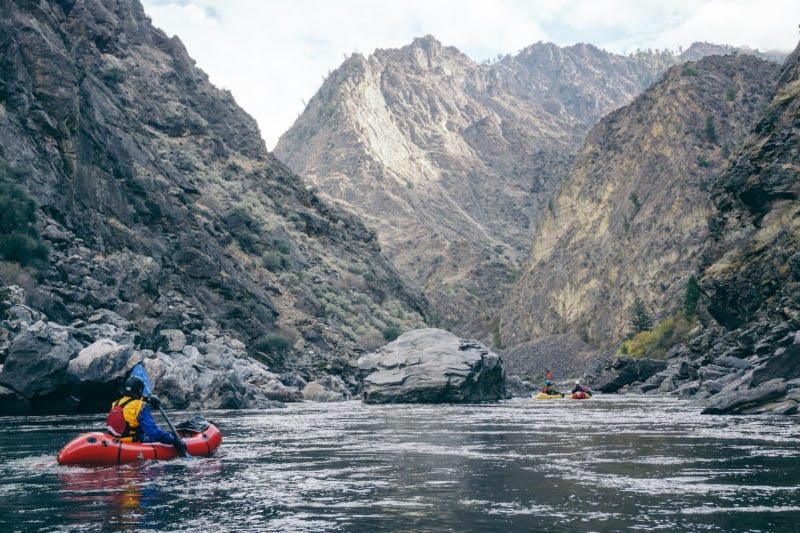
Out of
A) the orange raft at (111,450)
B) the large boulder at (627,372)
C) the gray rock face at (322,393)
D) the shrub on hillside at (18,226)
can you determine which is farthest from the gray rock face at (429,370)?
the orange raft at (111,450)

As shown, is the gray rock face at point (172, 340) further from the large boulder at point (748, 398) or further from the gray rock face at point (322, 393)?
the large boulder at point (748, 398)

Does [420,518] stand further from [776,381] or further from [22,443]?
[776,381]

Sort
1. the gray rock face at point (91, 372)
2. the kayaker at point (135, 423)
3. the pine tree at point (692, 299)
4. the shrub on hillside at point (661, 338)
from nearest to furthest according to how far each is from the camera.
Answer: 1. the kayaker at point (135, 423)
2. the gray rock face at point (91, 372)
3. the pine tree at point (692, 299)
4. the shrub on hillside at point (661, 338)

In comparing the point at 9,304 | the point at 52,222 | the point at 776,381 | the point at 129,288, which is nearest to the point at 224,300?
the point at 129,288

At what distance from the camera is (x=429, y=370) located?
41562 millimetres

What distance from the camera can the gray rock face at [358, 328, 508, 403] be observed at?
41031 mm

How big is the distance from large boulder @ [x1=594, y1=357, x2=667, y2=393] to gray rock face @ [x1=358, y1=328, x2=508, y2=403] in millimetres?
18446

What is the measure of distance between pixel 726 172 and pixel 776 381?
27452 mm

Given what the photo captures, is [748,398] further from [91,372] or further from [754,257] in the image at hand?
[91,372]

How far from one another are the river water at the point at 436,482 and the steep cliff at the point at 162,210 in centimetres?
1541

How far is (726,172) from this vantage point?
5088 cm

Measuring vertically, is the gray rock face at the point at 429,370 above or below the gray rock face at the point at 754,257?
below

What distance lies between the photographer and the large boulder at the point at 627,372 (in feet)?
196

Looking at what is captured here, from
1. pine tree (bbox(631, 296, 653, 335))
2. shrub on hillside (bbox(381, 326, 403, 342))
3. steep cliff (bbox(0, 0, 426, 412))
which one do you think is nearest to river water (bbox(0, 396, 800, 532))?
steep cliff (bbox(0, 0, 426, 412))
